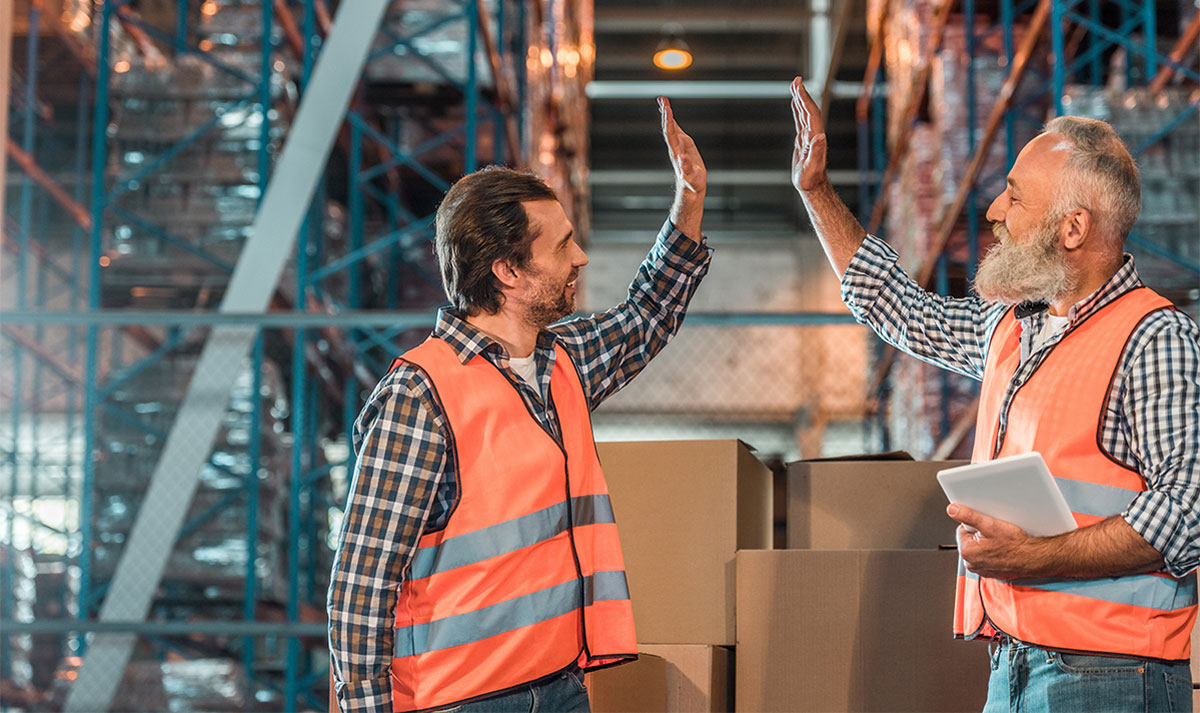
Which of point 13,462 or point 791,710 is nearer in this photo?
point 791,710

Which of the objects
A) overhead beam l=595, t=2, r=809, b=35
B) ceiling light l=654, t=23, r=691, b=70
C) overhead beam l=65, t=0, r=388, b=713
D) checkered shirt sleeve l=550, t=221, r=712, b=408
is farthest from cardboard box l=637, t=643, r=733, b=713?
overhead beam l=595, t=2, r=809, b=35

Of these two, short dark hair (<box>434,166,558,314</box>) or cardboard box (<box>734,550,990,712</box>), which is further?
cardboard box (<box>734,550,990,712</box>)

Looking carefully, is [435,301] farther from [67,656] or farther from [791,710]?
[791,710]

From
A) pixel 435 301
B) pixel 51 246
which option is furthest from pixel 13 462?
pixel 51 246

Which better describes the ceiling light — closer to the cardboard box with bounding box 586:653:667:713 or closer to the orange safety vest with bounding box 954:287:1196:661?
the cardboard box with bounding box 586:653:667:713

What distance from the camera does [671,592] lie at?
3168 mm

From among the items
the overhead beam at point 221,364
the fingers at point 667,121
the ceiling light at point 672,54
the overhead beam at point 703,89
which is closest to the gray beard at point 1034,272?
the fingers at point 667,121

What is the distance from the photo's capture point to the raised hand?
2.86 metres

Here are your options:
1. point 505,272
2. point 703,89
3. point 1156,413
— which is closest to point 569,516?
point 505,272

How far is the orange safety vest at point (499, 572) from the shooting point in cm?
224

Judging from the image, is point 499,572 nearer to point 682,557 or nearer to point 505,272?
point 505,272

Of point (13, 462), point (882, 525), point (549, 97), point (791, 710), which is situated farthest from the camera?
point (549, 97)

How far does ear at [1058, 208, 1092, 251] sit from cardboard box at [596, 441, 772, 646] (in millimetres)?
1018

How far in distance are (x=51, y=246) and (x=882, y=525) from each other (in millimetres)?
10902
